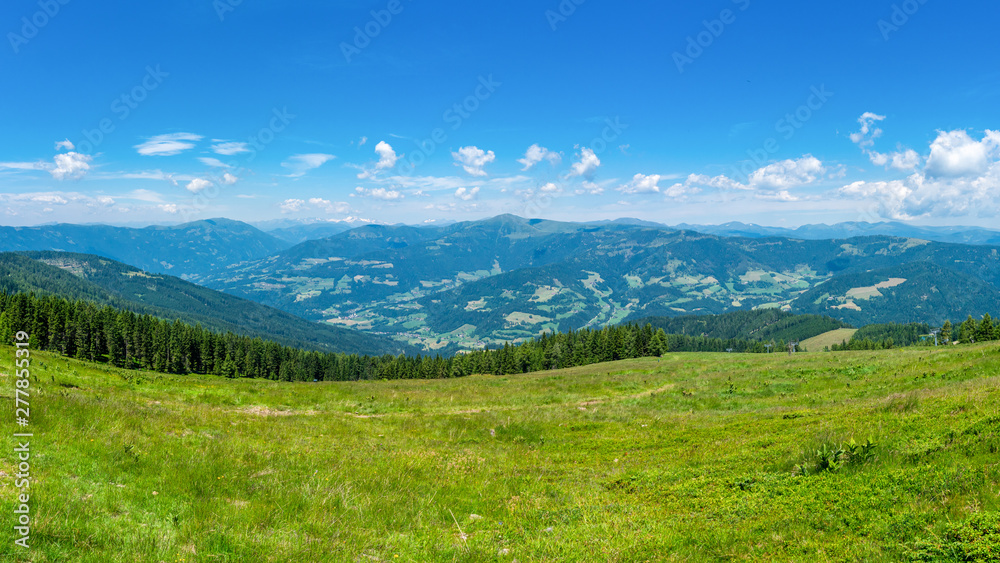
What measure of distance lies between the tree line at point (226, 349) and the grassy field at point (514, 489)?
93.2 m

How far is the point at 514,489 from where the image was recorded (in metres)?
12.2

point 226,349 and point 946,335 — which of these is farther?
point 226,349

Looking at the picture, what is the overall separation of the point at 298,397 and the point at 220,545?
85.4ft

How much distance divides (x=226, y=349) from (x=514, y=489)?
128099 millimetres

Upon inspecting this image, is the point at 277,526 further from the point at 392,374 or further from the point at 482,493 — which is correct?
the point at 392,374

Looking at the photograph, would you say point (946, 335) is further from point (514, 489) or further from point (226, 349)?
point (226, 349)

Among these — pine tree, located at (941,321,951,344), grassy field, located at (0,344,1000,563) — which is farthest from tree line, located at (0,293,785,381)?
grassy field, located at (0,344,1000,563)

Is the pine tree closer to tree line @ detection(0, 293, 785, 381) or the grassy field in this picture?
tree line @ detection(0, 293, 785, 381)

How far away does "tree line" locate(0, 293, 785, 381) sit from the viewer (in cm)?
9131

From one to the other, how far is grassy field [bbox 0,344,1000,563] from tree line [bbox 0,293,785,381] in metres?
93.2

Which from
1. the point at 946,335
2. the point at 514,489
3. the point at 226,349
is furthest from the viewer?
the point at 226,349

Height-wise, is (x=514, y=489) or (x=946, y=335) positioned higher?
(x=514, y=489)

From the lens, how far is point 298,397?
30703 mm

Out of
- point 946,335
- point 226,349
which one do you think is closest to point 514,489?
point 226,349
